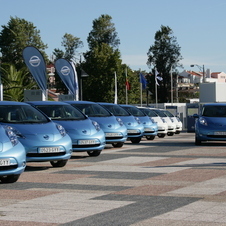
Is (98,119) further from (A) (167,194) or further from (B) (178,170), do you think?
(A) (167,194)

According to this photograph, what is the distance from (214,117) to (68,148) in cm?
1045

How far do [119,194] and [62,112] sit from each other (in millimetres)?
8655

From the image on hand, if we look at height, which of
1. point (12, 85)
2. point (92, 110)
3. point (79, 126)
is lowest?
point (79, 126)

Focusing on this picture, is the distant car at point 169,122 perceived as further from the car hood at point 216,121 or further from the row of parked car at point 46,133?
the row of parked car at point 46,133

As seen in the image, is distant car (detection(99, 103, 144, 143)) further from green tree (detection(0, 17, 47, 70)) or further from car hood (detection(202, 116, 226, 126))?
green tree (detection(0, 17, 47, 70))

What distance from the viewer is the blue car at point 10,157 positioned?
40.4ft

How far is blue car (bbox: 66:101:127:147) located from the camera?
872 inches

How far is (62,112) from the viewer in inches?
761

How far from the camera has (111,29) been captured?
10800 centimetres

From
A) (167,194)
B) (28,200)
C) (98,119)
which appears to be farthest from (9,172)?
(98,119)

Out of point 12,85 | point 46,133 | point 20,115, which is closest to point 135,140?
point 20,115

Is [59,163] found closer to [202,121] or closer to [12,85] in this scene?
[202,121]

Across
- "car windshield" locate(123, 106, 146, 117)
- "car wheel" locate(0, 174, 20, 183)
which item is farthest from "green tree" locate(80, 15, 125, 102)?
"car wheel" locate(0, 174, 20, 183)

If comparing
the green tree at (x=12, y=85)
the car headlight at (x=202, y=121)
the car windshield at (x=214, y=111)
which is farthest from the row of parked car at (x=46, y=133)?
the green tree at (x=12, y=85)
